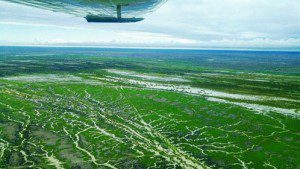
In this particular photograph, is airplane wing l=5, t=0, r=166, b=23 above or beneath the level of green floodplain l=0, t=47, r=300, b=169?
above

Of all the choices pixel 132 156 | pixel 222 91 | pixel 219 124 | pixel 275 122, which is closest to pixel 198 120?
pixel 219 124

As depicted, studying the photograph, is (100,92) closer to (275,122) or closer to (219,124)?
(219,124)

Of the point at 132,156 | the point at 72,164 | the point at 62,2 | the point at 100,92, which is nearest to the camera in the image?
the point at 62,2

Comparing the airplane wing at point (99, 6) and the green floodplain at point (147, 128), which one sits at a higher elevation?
the airplane wing at point (99, 6)

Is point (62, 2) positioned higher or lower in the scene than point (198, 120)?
higher

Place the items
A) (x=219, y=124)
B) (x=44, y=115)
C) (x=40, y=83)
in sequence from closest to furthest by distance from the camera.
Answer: (x=219, y=124), (x=44, y=115), (x=40, y=83)

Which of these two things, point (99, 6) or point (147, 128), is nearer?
point (99, 6)

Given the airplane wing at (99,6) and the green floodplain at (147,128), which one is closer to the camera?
the airplane wing at (99,6)

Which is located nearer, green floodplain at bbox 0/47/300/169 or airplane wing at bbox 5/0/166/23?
airplane wing at bbox 5/0/166/23

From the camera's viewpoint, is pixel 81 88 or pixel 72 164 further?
pixel 81 88

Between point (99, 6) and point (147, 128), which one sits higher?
point (99, 6)
